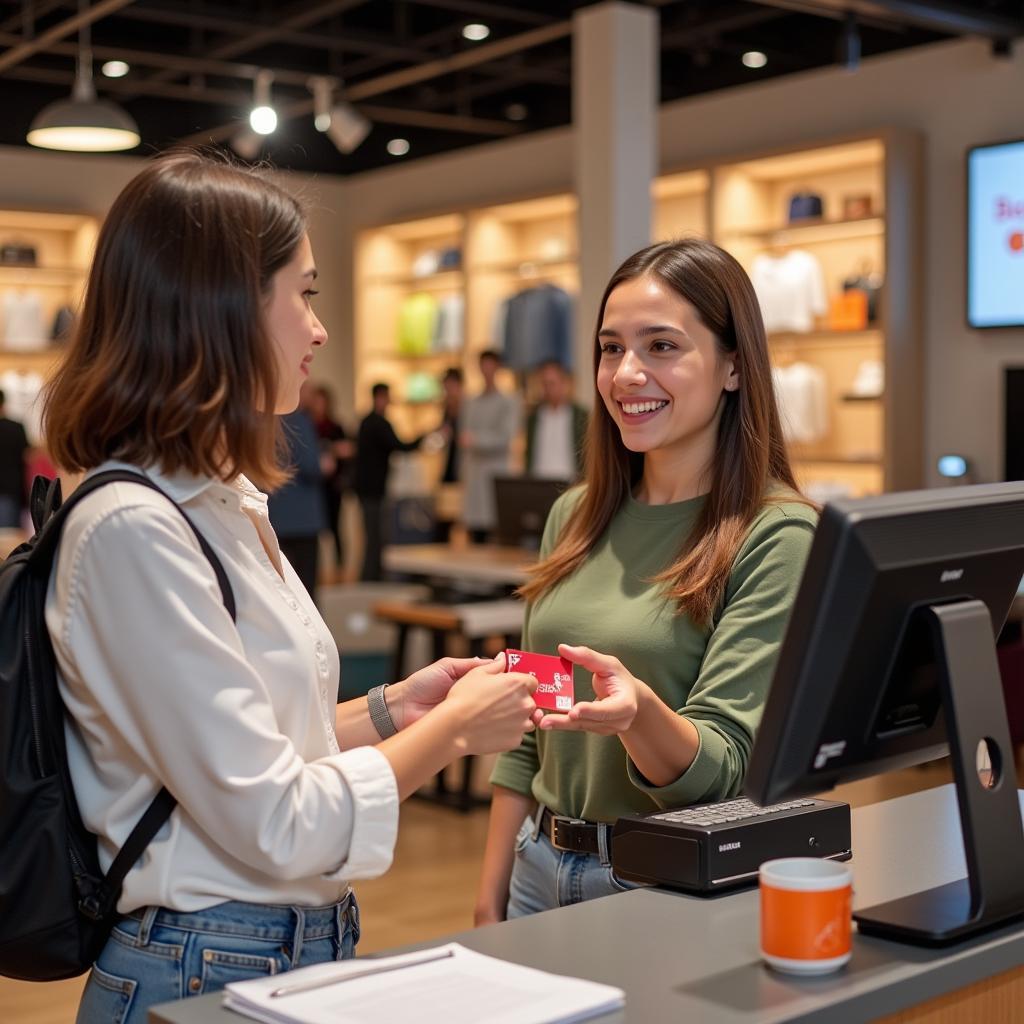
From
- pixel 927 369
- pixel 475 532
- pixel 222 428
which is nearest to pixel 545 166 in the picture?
pixel 475 532

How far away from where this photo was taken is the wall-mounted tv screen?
774cm

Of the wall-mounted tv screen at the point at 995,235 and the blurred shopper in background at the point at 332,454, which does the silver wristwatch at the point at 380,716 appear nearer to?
the wall-mounted tv screen at the point at 995,235

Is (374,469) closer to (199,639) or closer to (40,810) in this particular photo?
(40,810)

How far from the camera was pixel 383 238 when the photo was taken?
12594 mm

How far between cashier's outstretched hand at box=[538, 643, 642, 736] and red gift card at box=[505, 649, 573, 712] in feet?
0.08

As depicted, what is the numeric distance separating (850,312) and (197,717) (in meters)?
7.66

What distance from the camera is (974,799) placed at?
5.08 ft

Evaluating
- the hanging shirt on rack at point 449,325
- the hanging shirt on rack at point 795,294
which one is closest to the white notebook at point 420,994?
the hanging shirt on rack at point 795,294

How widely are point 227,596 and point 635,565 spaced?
34.3 inches

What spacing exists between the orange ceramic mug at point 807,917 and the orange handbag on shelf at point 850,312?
7.36 m

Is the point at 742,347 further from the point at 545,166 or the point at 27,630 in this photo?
the point at 545,166

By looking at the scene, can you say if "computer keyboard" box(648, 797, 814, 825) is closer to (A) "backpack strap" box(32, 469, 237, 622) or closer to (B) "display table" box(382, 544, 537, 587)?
(A) "backpack strap" box(32, 469, 237, 622)

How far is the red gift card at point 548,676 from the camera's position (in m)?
1.78

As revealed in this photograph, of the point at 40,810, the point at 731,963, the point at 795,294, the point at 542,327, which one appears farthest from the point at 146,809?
the point at 542,327
